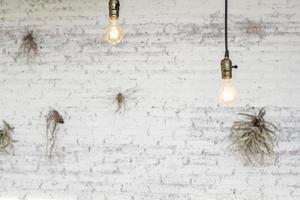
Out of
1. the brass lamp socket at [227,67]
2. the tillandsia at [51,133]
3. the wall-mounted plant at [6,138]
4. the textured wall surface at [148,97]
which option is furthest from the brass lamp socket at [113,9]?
the wall-mounted plant at [6,138]

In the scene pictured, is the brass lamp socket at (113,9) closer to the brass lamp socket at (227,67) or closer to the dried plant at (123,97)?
the brass lamp socket at (227,67)

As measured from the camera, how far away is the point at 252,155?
4.63 m

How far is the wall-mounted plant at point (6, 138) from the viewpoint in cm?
507

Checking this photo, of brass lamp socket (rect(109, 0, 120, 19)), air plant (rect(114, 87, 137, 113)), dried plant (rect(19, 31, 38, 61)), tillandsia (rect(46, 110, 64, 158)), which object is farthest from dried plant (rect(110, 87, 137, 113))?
brass lamp socket (rect(109, 0, 120, 19))

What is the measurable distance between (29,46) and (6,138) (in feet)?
3.11

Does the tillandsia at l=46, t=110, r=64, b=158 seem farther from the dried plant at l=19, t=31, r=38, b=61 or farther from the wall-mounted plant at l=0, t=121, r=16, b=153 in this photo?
the dried plant at l=19, t=31, r=38, b=61

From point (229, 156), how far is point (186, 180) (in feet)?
1.51

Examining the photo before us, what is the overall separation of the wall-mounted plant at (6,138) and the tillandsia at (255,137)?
222cm

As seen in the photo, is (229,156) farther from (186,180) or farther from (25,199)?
(25,199)

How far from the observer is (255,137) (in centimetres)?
460

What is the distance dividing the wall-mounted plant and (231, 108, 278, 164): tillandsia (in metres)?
2.22

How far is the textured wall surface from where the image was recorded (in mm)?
4660

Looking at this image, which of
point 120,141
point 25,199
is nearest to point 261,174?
point 120,141

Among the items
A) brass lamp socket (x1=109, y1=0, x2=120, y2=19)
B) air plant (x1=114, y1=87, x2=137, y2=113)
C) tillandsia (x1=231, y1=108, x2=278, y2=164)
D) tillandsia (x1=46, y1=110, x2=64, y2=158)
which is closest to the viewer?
brass lamp socket (x1=109, y1=0, x2=120, y2=19)
